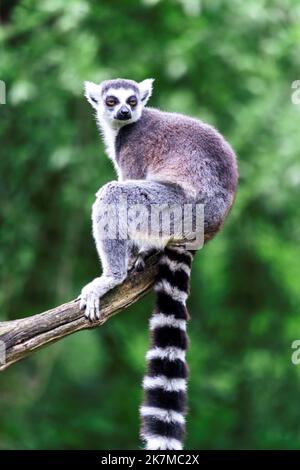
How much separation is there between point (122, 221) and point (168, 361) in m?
1.02

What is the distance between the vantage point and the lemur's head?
20.7 ft

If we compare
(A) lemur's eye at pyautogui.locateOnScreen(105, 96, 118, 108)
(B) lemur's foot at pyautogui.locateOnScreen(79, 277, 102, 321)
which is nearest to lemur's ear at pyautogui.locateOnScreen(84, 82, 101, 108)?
(A) lemur's eye at pyautogui.locateOnScreen(105, 96, 118, 108)

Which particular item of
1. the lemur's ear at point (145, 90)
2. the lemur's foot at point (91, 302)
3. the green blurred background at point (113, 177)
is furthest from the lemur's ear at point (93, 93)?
the green blurred background at point (113, 177)

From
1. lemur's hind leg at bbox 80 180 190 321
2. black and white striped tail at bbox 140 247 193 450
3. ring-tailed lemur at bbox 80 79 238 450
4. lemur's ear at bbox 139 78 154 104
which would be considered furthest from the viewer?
lemur's ear at bbox 139 78 154 104

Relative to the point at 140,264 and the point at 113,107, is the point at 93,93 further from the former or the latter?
the point at 140,264

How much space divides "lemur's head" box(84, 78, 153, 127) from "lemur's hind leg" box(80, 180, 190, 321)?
77 cm

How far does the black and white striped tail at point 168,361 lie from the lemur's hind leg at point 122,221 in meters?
0.23

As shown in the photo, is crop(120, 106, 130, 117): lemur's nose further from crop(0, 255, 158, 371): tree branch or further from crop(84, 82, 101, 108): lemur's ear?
crop(0, 255, 158, 371): tree branch

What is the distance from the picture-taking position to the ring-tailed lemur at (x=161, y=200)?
5211mm

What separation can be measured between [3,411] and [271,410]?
13.3 feet

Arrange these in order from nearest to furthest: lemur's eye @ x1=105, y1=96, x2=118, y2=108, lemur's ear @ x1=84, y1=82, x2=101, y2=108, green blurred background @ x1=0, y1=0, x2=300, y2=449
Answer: lemur's eye @ x1=105, y1=96, x2=118, y2=108 < lemur's ear @ x1=84, y1=82, x2=101, y2=108 < green blurred background @ x1=0, y1=0, x2=300, y2=449

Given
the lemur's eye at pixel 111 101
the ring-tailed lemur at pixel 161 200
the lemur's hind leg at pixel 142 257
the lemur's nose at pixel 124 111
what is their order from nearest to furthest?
1. the ring-tailed lemur at pixel 161 200
2. the lemur's hind leg at pixel 142 257
3. the lemur's nose at pixel 124 111
4. the lemur's eye at pixel 111 101

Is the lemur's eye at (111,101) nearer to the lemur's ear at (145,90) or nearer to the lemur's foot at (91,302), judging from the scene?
the lemur's ear at (145,90)
